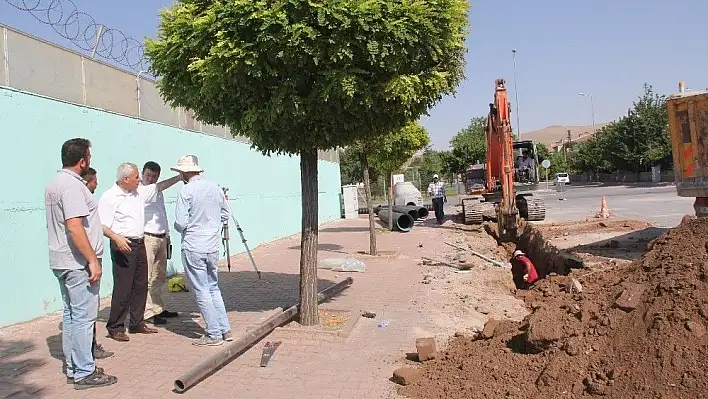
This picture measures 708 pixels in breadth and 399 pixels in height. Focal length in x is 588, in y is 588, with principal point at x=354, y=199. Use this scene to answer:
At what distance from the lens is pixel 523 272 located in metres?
10.8

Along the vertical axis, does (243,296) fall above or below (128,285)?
below

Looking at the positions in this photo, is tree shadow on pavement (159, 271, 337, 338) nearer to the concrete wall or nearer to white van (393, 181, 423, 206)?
the concrete wall

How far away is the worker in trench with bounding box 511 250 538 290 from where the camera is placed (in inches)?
401

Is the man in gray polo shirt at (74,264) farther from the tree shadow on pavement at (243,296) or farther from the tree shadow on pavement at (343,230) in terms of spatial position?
the tree shadow on pavement at (343,230)

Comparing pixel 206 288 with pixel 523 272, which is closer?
pixel 206 288

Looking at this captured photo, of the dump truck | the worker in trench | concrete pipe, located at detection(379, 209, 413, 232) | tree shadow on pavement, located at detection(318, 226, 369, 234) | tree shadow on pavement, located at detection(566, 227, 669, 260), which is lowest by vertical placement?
the worker in trench

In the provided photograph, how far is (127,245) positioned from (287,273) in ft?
15.9

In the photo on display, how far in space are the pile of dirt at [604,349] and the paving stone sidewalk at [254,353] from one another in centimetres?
65

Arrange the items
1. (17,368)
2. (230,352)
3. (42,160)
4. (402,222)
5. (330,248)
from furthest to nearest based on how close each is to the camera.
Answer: (402,222) < (330,248) < (42,160) < (230,352) < (17,368)

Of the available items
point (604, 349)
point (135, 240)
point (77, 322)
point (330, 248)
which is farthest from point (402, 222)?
point (77, 322)

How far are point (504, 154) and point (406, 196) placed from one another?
10.9 m

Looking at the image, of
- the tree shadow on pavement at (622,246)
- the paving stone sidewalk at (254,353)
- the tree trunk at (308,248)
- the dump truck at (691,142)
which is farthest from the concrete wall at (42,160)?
the dump truck at (691,142)

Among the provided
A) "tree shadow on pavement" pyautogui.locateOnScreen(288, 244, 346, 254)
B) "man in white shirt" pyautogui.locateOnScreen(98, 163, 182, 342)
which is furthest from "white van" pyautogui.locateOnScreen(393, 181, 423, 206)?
"man in white shirt" pyautogui.locateOnScreen(98, 163, 182, 342)

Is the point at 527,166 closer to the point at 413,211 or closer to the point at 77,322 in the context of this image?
A: the point at 413,211
